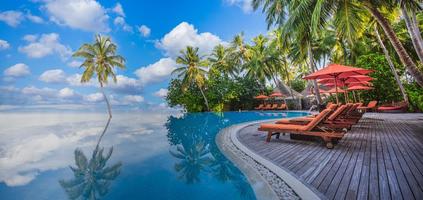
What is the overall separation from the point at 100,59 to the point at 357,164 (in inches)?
1033

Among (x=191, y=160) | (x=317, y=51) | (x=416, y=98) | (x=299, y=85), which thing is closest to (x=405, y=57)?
(x=191, y=160)

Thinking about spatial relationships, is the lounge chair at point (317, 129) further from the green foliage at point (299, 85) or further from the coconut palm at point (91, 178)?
the green foliage at point (299, 85)

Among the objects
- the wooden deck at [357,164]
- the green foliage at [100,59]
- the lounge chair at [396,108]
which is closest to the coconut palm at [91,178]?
the wooden deck at [357,164]

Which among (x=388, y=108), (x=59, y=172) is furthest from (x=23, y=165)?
(x=388, y=108)

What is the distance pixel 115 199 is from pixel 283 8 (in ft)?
44.6

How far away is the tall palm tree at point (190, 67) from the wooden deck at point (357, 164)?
793 inches

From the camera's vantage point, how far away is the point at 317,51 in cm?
1994

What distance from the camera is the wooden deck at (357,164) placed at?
8.36ft

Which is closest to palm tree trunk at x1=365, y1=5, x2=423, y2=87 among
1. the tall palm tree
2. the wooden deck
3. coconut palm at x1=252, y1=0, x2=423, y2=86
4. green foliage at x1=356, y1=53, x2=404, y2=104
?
coconut palm at x1=252, y1=0, x2=423, y2=86

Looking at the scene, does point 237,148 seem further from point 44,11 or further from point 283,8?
point 44,11

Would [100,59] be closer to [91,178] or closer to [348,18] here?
[91,178]

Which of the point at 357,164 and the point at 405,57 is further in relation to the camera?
the point at 405,57

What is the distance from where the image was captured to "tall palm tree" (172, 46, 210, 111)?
25256mm

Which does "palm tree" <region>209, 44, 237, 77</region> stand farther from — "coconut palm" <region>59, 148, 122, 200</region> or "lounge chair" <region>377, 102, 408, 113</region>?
"coconut palm" <region>59, 148, 122, 200</region>
